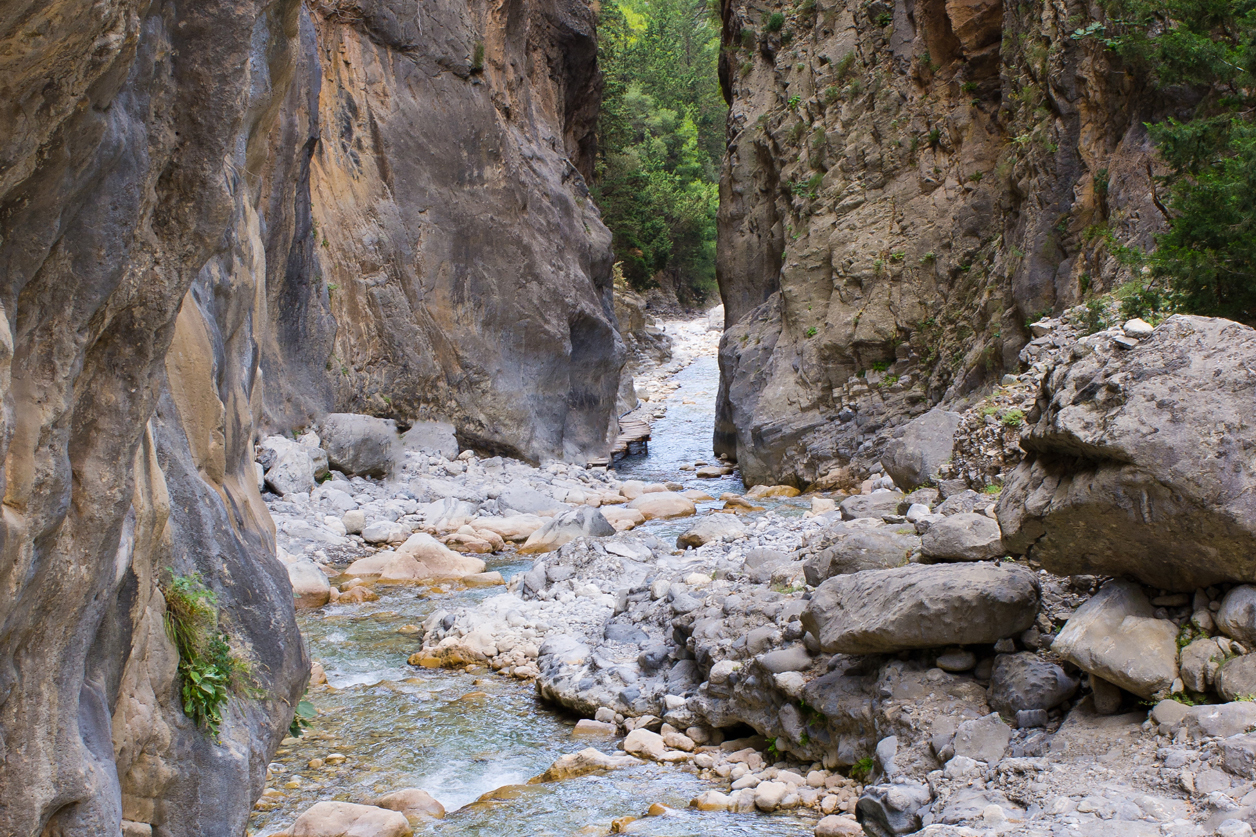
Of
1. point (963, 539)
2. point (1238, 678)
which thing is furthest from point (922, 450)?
point (1238, 678)

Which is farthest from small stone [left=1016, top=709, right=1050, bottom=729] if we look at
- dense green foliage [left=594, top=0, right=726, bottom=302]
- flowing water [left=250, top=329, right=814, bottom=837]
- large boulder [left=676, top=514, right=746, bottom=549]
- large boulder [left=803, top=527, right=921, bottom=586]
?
dense green foliage [left=594, top=0, right=726, bottom=302]

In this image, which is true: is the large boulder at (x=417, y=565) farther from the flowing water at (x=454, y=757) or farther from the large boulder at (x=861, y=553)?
the large boulder at (x=861, y=553)

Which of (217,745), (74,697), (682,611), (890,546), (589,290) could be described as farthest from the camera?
(589,290)

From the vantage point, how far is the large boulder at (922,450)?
10768 mm

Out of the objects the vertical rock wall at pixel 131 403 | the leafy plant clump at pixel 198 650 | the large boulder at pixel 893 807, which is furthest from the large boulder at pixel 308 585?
the large boulder at pixel 893 807

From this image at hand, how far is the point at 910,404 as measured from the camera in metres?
17.8

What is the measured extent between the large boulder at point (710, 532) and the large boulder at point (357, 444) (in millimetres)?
6713

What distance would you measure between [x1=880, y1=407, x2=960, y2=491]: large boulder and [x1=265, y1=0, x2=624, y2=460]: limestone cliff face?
9.74 m

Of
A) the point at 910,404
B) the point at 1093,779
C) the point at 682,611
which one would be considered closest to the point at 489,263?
A: the point at 910,404

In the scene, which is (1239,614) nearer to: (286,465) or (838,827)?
(838,827)

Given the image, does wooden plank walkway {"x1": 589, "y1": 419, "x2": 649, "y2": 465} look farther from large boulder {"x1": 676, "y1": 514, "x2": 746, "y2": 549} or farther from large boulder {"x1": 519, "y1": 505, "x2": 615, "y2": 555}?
large boulder {"x1": 676, "y1": 514, "x2": 746, "y2": 549}

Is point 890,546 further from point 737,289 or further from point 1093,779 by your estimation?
point 737,289

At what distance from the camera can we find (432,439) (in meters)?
18.5

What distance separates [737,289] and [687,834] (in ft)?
68.8
